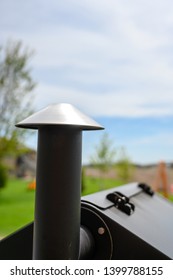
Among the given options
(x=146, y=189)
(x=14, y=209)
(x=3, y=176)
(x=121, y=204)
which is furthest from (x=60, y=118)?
(x=3, y=176)

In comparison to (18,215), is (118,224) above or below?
above

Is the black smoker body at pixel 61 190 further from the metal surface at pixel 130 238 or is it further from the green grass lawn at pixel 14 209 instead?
the green grass lawn at pixel 14 209

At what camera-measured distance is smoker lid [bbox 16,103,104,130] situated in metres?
1.47

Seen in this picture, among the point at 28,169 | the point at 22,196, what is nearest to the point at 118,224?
the point at 22,196

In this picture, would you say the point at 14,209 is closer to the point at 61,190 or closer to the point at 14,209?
the point at 14,209

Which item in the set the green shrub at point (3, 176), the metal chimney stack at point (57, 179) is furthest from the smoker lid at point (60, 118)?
the green shrub at point (3, 176)

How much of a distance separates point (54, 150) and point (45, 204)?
215 mm

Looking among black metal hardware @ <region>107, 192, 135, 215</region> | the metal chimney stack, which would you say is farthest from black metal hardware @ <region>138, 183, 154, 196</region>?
the metal chimney stack

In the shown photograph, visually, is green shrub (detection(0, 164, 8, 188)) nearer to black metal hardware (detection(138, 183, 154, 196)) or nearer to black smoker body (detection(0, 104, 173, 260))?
black metal hardware (detection(138, 183, 154, 196))

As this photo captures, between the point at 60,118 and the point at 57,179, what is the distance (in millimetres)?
238

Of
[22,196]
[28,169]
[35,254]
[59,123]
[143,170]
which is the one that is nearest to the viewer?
[59,123]

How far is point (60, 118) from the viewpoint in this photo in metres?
1.49

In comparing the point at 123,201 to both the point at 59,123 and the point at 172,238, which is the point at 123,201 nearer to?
the point at 172,238

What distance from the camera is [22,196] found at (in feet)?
47.3
